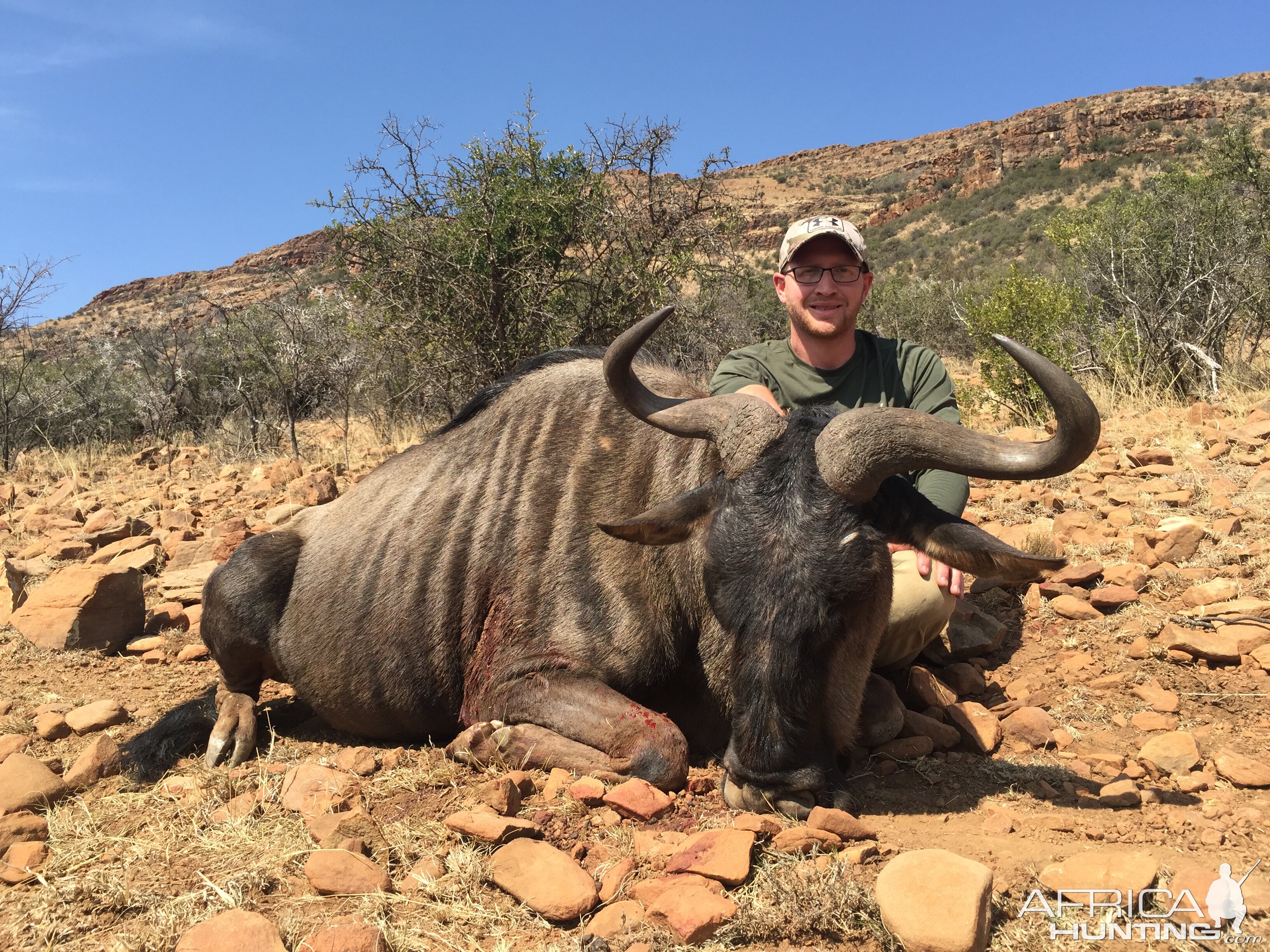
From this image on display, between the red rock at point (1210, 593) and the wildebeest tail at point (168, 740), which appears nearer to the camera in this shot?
the wildebeest tail at point (168, 740)

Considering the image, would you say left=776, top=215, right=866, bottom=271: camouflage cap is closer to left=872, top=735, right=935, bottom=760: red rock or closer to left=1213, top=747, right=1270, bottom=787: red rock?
left=872, top=735, right=935, bottom=760: red rock

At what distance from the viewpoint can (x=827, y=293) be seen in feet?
13.0

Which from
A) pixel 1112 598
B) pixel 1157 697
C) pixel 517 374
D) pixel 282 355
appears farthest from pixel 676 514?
pixel 282 355

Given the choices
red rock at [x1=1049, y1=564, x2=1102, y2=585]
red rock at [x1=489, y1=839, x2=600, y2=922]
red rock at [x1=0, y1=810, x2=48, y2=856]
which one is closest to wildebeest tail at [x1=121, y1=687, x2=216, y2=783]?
red rock at [x1=0, y1=810, x2=48, y2=856]

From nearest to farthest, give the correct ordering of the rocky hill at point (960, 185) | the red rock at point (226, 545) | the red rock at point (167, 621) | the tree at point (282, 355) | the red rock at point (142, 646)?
the red rock at point (142, 646) → the red rock at point (167, 621) → the red rock at point (226, 545) → the tree at point (282, 355) → the rocky hill at point (960, 185)

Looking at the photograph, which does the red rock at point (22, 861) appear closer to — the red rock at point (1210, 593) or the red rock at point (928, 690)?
the red rock at point (928, 690)

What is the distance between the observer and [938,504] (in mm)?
3625

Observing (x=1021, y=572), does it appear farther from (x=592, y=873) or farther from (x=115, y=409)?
(x=115, y=409)

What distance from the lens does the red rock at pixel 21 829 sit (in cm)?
272

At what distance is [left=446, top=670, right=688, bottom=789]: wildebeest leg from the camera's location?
307 centimetres

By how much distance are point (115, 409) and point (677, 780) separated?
50.1 ft

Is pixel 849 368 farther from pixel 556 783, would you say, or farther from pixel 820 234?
pixel 556 783

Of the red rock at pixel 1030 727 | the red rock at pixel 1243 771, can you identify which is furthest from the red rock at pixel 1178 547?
the red rock at pixel 1243 771

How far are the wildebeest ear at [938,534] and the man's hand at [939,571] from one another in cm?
4
